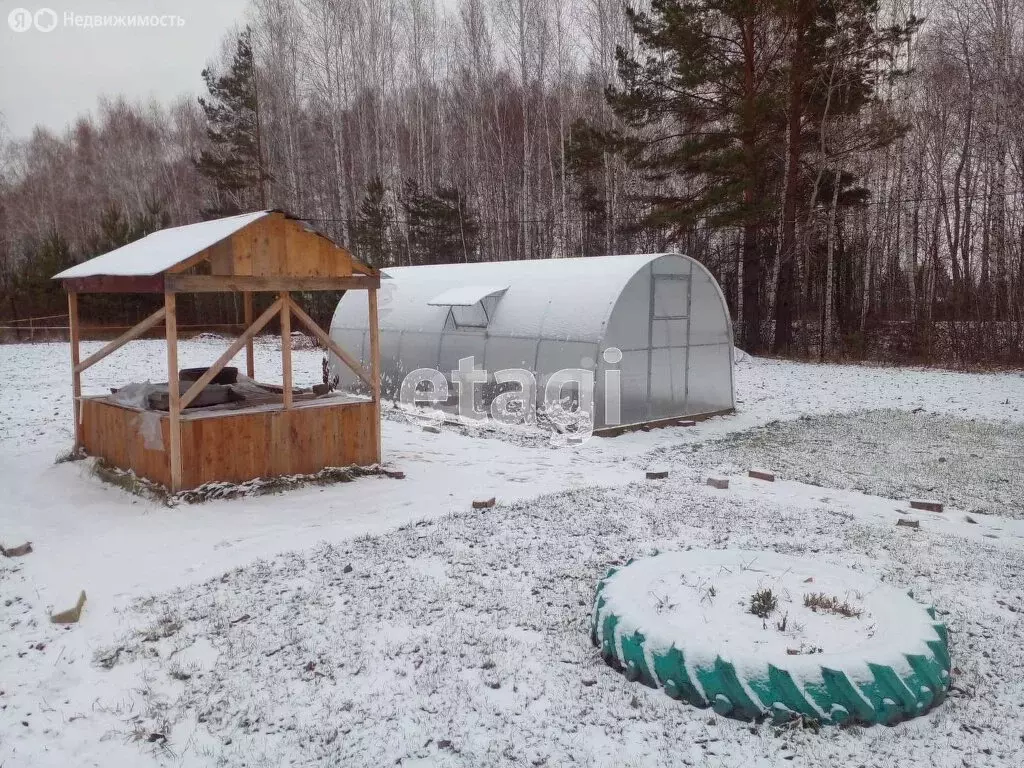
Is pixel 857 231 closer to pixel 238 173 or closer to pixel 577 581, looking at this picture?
pixel 238 173

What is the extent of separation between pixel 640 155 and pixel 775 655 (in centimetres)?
2083

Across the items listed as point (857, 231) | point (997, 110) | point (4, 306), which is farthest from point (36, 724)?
point (4, 306)

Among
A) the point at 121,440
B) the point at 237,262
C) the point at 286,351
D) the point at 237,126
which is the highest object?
the point at 237,126

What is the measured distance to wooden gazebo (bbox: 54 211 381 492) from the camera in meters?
8.12

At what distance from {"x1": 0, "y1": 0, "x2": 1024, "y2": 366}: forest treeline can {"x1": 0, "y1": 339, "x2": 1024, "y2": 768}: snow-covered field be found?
39.4 feet

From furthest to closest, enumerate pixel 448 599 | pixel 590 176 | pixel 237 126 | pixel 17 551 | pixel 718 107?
pixel 237 126 < pixel 590 176 < pixel 718 107 < pixel 17 551 < pixel 448 599

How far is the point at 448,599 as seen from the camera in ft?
18.3

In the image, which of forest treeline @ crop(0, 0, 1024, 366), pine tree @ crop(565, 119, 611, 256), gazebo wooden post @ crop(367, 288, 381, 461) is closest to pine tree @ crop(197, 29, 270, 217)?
forest treeline @ crop(0, 0, 1024, 366)

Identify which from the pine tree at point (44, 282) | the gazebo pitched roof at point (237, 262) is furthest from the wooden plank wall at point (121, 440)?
the pine tree at point (44, 282)

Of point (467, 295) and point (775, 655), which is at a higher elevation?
point (467, 295)

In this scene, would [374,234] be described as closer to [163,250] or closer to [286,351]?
[163,250]

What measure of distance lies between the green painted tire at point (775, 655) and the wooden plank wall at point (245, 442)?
487cm

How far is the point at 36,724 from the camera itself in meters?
4.14

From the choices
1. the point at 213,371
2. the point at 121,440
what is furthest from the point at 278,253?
the point at 121,440
